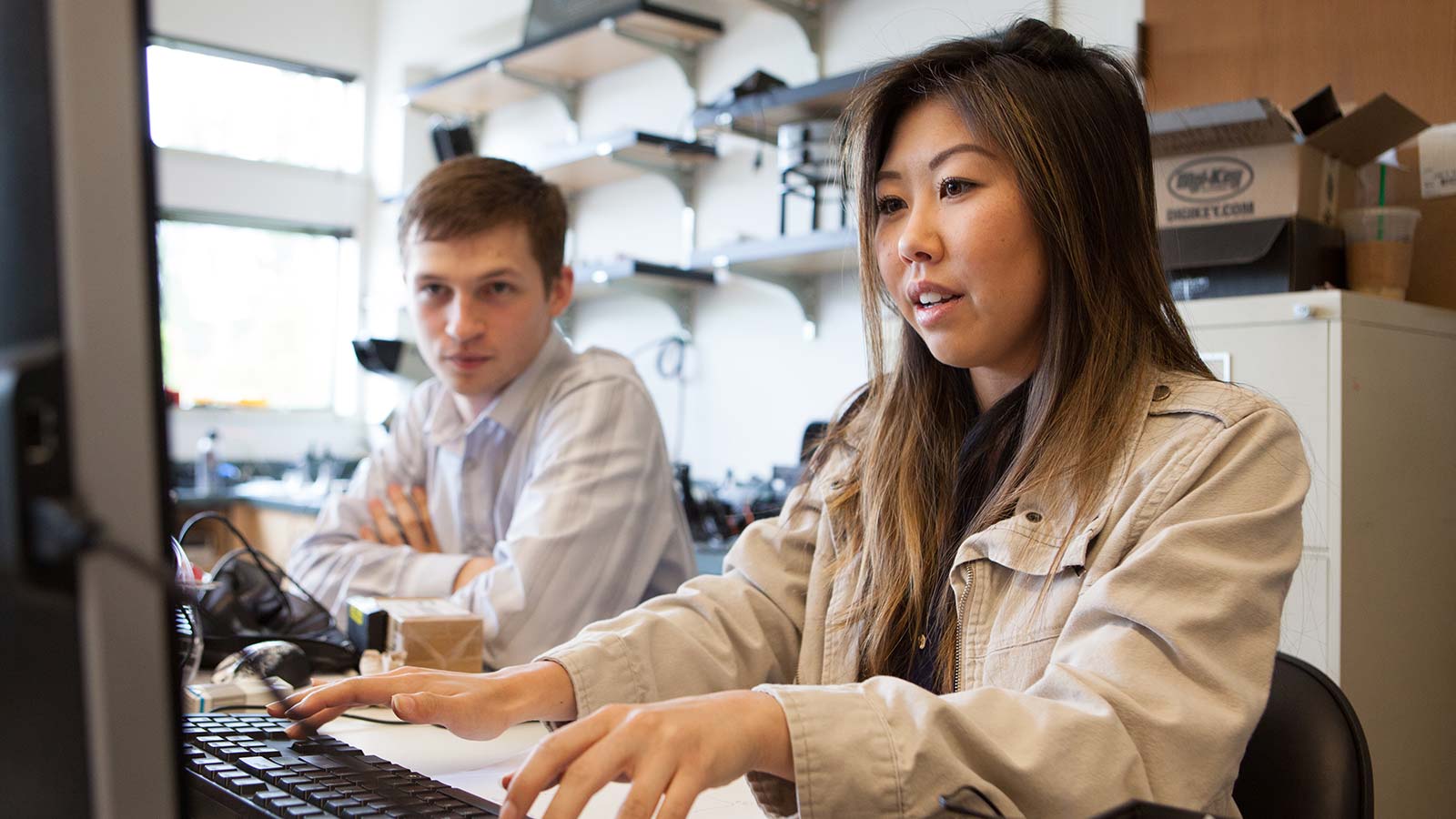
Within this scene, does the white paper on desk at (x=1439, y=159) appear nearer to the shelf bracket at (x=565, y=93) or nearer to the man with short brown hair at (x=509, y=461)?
the man with short brown hair at (x=509, y=461)

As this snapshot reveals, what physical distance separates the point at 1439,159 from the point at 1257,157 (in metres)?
0.41

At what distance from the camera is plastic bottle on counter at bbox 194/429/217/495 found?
450cm

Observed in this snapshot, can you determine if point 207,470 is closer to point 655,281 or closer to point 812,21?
point 655,281

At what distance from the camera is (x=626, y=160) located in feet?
11.0

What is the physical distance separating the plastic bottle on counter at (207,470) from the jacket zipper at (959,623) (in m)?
3.99

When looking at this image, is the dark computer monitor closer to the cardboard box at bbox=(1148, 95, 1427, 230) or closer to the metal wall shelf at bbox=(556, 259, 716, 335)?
the cardboard box at bbox=(1148, 95, 1427, 230)

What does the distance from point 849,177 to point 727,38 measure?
2.39m

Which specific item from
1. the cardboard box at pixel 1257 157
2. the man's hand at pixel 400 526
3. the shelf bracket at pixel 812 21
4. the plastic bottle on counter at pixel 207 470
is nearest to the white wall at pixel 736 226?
the shelf bracket at pixel 812 21

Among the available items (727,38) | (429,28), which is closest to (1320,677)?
(727,38)

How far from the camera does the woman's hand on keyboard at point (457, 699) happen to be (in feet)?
2.76

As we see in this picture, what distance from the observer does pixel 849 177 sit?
1175 mm

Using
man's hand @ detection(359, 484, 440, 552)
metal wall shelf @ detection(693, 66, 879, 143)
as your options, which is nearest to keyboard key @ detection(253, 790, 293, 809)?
man's hand @ detection(359, 484, 440, 552)

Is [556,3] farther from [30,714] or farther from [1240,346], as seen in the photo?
[30,714]

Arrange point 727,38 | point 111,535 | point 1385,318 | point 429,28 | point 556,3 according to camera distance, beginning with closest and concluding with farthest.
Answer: point 111,535 < point 1385,318 < point 727,38 < point 556,3 < point 429,28
